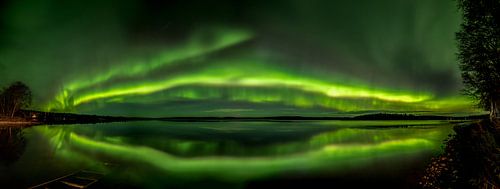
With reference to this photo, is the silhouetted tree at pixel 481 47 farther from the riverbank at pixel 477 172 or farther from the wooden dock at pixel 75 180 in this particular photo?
the wooden dock at pixel 75 180

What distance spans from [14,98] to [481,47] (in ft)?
437

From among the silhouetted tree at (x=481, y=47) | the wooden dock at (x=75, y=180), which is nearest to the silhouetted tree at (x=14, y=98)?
the wooden dock at (x=75, y=180)

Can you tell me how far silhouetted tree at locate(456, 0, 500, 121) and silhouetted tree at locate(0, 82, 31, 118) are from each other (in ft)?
428

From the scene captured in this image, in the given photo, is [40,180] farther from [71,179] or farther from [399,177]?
[399,177]

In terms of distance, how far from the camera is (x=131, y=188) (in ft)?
55.9

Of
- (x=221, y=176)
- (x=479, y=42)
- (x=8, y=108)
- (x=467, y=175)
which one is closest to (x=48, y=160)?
(x=221, y=176)

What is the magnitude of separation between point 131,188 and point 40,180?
18.2 feet

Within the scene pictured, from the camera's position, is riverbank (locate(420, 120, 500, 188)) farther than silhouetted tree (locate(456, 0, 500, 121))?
No

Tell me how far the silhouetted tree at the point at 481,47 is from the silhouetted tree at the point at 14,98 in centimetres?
13040

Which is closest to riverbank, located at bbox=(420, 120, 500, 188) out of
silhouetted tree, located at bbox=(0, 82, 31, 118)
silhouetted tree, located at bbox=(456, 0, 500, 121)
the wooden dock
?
silhouetted tree, located at bbox=(456, 0, 500, 121)

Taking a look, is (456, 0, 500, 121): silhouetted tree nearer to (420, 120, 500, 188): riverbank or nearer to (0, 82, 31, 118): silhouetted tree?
(420, 120, 500, 188): riverbank

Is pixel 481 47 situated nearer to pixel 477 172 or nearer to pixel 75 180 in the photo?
pixel 477 172

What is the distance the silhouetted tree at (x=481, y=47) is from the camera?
2769 cm

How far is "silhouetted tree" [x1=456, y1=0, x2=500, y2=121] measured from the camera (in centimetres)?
2769
